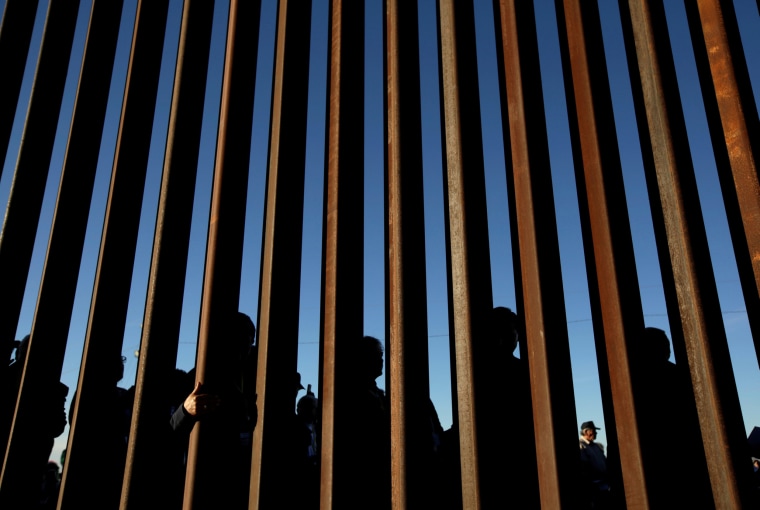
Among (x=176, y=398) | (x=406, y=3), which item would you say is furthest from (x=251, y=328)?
(x=406, y=3)

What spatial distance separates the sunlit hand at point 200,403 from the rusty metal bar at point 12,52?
135cm

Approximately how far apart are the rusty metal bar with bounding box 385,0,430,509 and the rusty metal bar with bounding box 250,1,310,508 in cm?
27

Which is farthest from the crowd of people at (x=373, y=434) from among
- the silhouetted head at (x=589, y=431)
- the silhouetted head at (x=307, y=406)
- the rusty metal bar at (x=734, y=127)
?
the silhouetted head at (x=589, y=431)

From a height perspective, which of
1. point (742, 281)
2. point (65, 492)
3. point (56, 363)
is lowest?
point (65, 492)

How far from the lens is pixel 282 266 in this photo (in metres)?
1.69

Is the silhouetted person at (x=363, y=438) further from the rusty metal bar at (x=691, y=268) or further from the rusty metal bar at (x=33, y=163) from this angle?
the rusty metal bar at (x=33, y=163)

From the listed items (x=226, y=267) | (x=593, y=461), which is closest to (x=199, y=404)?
(x=226, y=267)

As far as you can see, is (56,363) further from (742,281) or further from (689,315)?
(742,281)

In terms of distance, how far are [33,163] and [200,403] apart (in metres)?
1.17

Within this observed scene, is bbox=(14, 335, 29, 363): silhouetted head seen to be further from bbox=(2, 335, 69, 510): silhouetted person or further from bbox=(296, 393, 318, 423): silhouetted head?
bbox=(296, 393, 318, 423): silhouetted head

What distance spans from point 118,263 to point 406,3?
1.23 m

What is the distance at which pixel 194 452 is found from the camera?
1.50 meters

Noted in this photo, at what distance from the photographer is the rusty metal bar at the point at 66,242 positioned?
1713 millimetres

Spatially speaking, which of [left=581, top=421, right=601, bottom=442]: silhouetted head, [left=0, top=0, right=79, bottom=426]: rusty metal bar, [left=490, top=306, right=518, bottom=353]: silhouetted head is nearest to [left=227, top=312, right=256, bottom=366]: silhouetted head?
[left=0, top=0, right=79, bottom=426]: rusty metal bar
